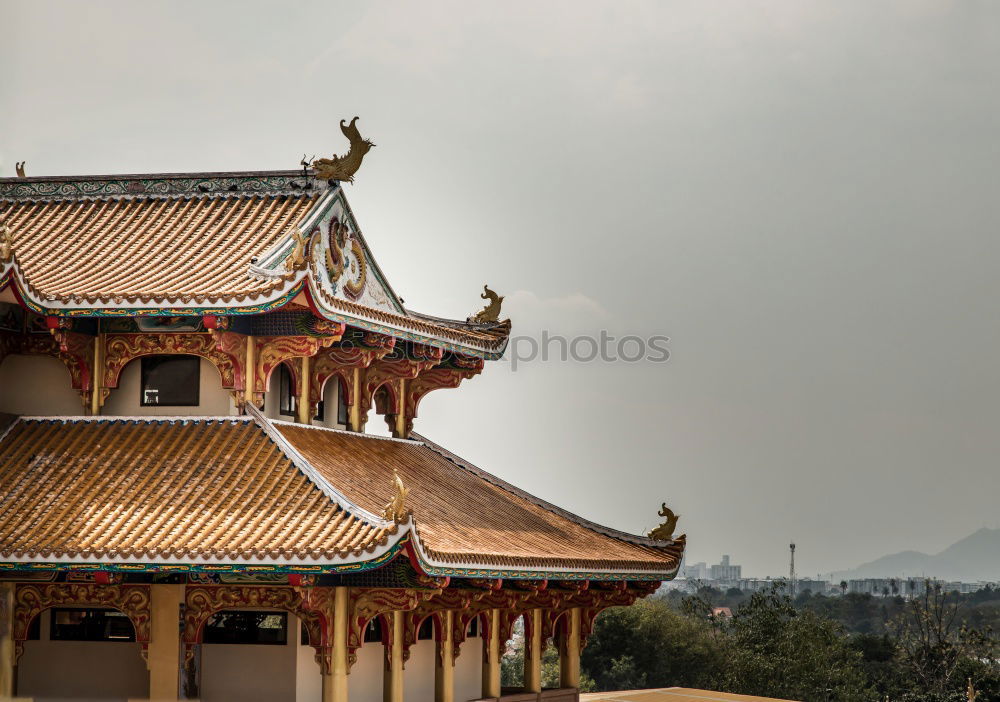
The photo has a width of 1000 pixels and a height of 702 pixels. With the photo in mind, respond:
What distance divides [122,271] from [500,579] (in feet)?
24.1

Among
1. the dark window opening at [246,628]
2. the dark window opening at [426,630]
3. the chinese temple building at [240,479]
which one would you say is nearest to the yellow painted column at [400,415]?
the chinese temple building at [240,479]

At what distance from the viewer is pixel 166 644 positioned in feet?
66.5

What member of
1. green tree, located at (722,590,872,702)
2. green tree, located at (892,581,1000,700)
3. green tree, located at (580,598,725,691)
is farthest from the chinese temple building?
green tree, located at (580,598,725,691)

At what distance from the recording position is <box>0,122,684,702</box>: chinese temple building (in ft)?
63.6

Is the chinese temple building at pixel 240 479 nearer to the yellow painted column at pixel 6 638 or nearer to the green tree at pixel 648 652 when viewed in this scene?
the yellow painted column at pixel 6 638

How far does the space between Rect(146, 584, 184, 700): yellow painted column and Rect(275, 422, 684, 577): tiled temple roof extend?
8.42 feet

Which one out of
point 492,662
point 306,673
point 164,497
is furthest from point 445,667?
point 164,497

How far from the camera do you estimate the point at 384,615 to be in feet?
70.5

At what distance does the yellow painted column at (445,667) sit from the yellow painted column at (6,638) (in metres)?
6.12

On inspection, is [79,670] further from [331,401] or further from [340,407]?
[340,407]

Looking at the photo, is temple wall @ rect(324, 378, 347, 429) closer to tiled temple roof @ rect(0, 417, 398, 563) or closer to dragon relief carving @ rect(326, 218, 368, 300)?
dragon relief carving @ rect(326, 218, 368, 300)

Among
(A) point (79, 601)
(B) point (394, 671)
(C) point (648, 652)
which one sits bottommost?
(C) point (648, 652)

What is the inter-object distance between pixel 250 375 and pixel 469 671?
616 cm

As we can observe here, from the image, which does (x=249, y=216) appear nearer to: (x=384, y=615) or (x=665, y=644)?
(x=384, y=615)
